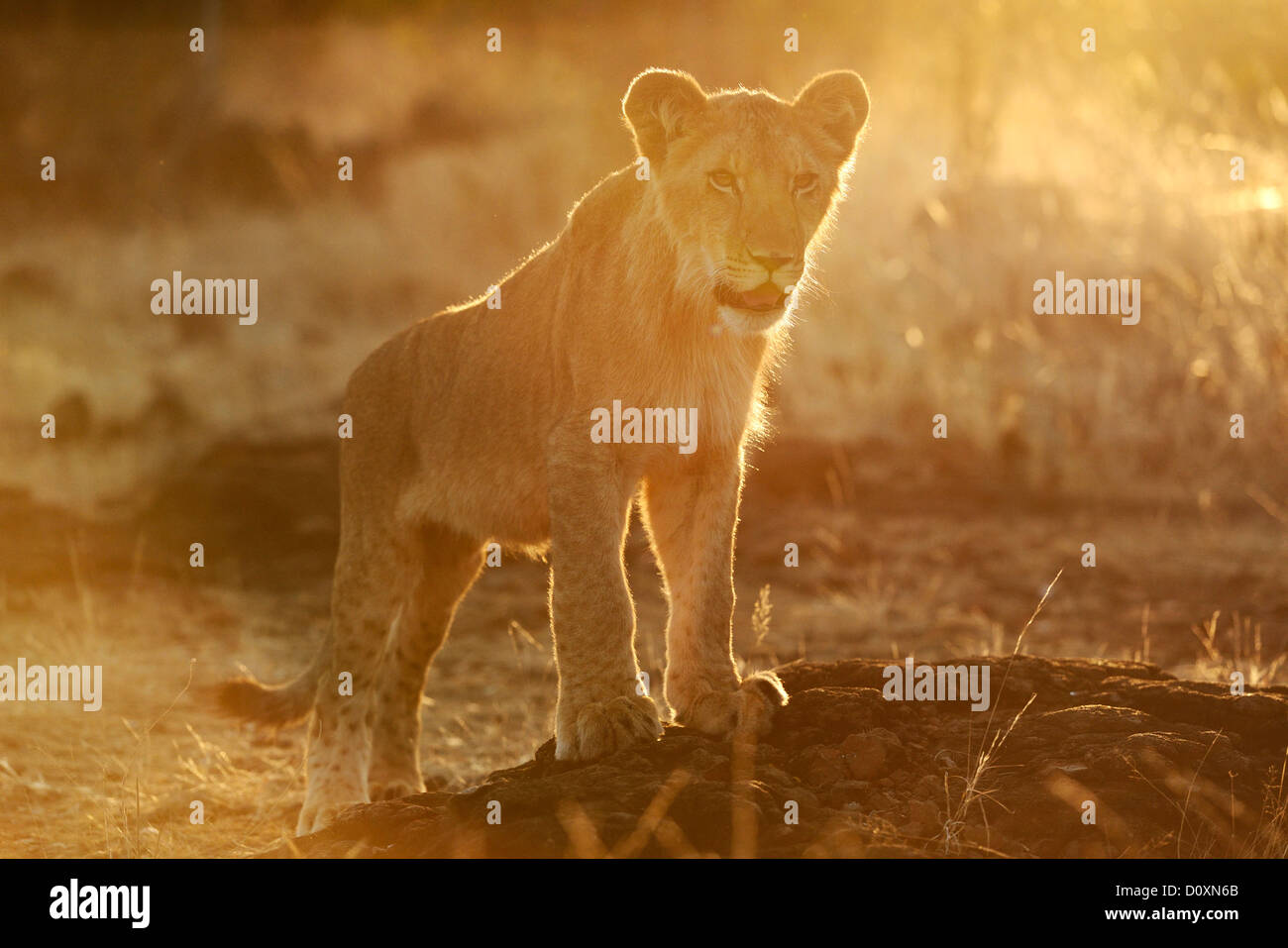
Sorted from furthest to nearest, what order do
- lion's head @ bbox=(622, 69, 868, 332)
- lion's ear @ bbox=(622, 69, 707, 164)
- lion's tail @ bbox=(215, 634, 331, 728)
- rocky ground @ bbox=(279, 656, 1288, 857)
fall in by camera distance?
lion's tail @ bbox=(215, 634, 331, 728)
lion's ear @ bbox=(622, 69, 707, 164)
lion's head @ bbox=(622, 69, 868, 332)
rocky ground @ bbox=(279, 656, 1288, 857)

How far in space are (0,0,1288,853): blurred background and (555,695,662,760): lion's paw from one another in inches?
105

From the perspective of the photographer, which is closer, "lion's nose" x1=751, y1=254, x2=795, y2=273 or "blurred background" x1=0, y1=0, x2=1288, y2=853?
"lion's nose" x1=751, y1=254, x2=795, y2=273

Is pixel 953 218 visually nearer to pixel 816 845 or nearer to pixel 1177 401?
pixel 1177 401

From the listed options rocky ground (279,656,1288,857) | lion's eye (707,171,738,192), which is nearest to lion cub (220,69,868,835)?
lion's eye (707,171,738,192)

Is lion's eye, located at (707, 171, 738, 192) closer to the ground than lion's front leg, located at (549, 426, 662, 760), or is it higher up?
higher up

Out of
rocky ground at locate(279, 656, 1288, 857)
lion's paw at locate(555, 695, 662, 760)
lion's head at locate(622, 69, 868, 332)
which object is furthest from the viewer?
lion's head at locate(622, 69, 868, 332)

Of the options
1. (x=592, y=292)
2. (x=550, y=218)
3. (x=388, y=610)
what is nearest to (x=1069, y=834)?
(x=592, y=292)

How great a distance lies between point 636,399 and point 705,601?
2.91 ft

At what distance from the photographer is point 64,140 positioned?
20453mm

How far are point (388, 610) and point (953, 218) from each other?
13.6 m

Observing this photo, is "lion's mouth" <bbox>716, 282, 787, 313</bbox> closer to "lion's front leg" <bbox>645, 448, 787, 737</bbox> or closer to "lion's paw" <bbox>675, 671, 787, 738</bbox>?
"lion's front leg" <bbox>645, 448, 787, 737</bbox>

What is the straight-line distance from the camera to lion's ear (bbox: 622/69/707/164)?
255 inches
